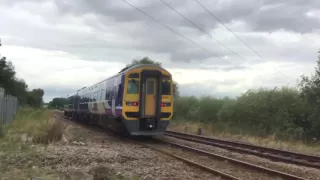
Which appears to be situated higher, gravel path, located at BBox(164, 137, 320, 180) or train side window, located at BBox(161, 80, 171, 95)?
train side window, located at BBox(161, 80, 171, 95)

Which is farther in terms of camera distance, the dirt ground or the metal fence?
the metal fence

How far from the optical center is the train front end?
17.9 m

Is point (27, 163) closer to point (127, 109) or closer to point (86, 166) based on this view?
point (86, 166)

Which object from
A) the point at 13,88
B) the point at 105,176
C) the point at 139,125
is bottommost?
the point at 105,176

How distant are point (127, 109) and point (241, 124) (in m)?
15.5

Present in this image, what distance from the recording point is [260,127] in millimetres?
29250

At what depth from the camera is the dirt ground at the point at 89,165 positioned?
9586 mm

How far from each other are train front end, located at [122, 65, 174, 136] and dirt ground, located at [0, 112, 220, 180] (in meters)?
3.57

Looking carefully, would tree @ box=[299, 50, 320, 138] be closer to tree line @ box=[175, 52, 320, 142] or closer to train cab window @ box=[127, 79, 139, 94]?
tree line @ box=[175, 52, 320, 142]

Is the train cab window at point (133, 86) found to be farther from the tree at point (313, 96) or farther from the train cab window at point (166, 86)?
the tree at point (313, 96)

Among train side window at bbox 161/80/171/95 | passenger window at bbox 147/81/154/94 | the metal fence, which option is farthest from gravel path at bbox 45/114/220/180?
the metal fence

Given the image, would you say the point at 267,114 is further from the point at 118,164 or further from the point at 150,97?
the point at 118,164

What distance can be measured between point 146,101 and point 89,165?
7.43m

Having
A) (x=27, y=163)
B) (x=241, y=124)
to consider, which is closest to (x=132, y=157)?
(x=27, y=163)
